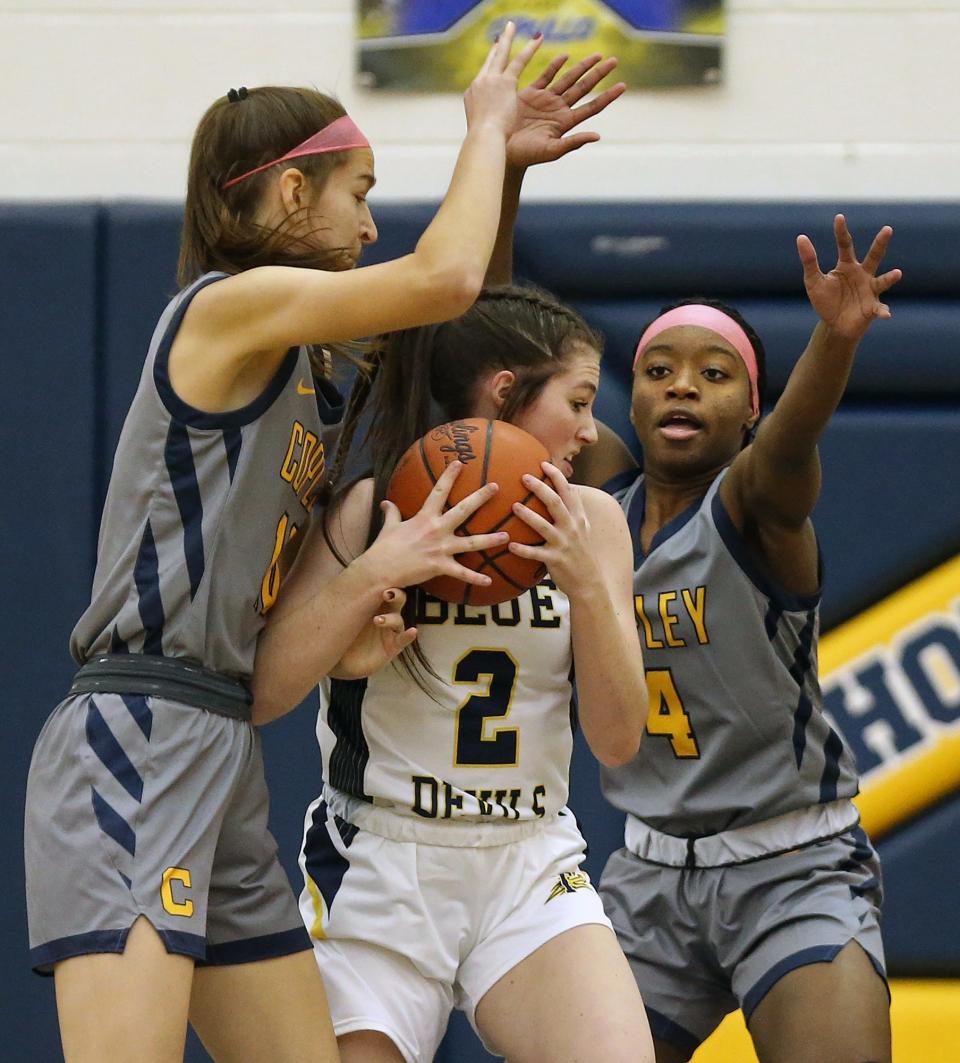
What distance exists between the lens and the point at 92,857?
2.23m

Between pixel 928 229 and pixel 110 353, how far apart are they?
2117 mm

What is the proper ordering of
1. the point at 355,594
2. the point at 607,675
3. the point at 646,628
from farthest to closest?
the point at 646,628 < the point at 607,675 < the point at 355,594

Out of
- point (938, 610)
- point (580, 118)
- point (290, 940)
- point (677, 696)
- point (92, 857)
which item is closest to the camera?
point (92, 857)

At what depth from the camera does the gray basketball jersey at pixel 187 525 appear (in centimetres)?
233

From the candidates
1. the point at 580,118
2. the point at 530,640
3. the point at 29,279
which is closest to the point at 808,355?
the point at 580,118

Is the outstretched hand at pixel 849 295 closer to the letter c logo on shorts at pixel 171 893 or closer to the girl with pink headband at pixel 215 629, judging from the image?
the girl with pink headband at pixel 215 629

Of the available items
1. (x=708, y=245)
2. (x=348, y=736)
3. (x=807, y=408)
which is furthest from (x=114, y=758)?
(x=708, y=245)

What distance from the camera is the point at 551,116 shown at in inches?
112

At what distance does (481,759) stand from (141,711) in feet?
1.76

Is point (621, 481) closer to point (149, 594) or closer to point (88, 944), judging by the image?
point (149, 594)

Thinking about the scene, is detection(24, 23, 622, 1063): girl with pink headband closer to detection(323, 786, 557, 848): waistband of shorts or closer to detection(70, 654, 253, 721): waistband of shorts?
detection(70, 654, 253, 721): waistband of shorts

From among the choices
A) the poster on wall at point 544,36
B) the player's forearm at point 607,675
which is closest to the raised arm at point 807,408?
the player's forearm at point 607,675

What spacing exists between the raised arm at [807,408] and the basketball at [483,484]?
0.64 meters

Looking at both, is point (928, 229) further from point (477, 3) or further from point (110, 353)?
point (110, 353)
